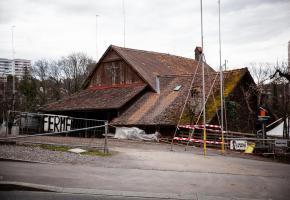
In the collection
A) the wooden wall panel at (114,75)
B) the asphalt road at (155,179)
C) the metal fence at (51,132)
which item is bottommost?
the asphalt road at (155,179)

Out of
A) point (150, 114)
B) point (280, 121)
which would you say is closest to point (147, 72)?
point (150, 114)

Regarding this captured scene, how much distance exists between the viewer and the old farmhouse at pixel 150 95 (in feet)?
82.1

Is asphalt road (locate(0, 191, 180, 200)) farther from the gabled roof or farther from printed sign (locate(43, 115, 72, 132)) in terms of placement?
the gabled roof

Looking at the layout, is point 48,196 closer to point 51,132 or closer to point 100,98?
point 51,132

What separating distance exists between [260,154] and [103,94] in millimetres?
16600

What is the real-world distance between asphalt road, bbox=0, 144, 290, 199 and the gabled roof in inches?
743

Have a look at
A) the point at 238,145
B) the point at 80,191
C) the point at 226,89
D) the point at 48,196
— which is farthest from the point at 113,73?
the point at 48,196

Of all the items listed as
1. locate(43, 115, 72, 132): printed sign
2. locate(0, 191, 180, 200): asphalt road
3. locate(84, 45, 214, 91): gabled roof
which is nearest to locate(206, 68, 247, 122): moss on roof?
locate(84, 45, 214, 91): gabled roof

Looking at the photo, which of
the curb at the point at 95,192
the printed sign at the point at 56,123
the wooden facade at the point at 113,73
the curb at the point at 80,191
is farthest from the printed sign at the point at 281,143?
the wooden facade at the point at 113,73

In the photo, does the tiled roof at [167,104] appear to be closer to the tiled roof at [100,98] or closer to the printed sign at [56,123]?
the tiled roof at [100,98]

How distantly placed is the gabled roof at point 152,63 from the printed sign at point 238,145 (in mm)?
10371

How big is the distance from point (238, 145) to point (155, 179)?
455 inches

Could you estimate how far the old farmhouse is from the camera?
25.0 meters

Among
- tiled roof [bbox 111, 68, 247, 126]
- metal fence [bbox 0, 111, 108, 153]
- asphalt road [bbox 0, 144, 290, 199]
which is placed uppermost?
tiled roof [bbox 111, 68, 247, 126]
